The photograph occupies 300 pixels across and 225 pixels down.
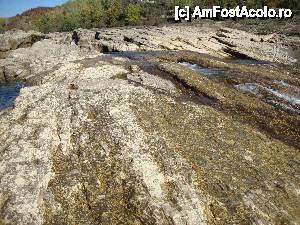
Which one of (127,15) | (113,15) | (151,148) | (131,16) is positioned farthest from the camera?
(113,15)

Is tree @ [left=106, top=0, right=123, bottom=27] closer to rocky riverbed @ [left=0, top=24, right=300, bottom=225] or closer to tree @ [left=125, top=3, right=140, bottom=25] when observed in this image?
tree @ [left=125, top=3, right=140, bottom=25]

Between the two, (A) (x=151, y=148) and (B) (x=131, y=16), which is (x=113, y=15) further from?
(A) (x=151, y=148)

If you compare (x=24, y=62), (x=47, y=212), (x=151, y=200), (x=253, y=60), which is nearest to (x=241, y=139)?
(x=151, y=200)

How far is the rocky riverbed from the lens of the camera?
18.7 meters

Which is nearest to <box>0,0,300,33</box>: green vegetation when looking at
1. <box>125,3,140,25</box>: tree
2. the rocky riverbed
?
<box>125,3,140,25</box>: tree

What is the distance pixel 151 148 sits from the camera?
23656 millimetres

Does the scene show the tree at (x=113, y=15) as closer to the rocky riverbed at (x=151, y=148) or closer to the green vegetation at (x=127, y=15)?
the green vegetation at (x=127, y=15)

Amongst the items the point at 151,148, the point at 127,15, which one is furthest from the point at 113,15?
the point at 151,148

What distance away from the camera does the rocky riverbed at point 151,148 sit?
1866 cm

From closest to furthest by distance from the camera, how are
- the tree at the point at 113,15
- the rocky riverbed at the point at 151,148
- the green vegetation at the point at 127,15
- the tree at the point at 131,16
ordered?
the rocky riverbed at the point at 151,148 < the tree at the point at 131,16 < the green vegetation at the point at 127,15 < the tree at the point at 113,15

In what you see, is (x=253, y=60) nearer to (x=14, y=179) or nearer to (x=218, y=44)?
(x=218, y=44)

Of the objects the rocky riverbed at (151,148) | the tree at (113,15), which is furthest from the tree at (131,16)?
the rocky riverbed at (151,148)

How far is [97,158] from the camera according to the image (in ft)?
75.2

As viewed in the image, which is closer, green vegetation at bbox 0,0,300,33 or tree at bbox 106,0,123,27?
green vegetation at bbox 0,0,300,33
